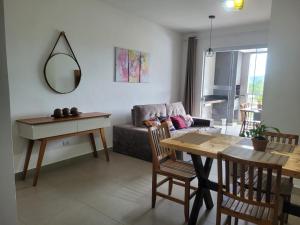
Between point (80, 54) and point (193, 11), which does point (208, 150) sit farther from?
point (193, 11)

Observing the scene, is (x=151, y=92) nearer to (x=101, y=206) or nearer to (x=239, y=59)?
(x=239, y=59)

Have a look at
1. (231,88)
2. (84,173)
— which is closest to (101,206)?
(84,173)

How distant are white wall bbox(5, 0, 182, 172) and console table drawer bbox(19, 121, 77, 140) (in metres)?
0.24

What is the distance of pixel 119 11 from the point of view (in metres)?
A: 4.18

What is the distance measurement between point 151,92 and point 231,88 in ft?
7.35

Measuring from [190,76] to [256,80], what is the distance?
193cm

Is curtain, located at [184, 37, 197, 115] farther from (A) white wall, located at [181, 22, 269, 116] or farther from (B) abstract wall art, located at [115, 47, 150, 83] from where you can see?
(B) abstract wall art, located at [115, 47, 150, 83]

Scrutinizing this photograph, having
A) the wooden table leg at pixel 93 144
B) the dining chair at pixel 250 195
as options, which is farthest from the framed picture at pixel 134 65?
the dining chair at pixel 250 195

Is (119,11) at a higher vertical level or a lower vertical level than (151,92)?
higher

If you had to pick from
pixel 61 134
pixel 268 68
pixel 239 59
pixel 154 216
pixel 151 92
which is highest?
pixel 239 59

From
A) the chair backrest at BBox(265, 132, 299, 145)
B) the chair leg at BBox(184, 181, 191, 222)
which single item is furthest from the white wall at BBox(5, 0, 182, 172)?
the chair backrest at BBox(265, 132, 299, 145)

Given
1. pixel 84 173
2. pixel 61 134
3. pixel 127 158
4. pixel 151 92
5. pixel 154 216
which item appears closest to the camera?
pixel 154 216

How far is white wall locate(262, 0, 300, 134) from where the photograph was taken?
9.55 feet

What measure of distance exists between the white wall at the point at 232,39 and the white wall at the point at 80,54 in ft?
3.32
